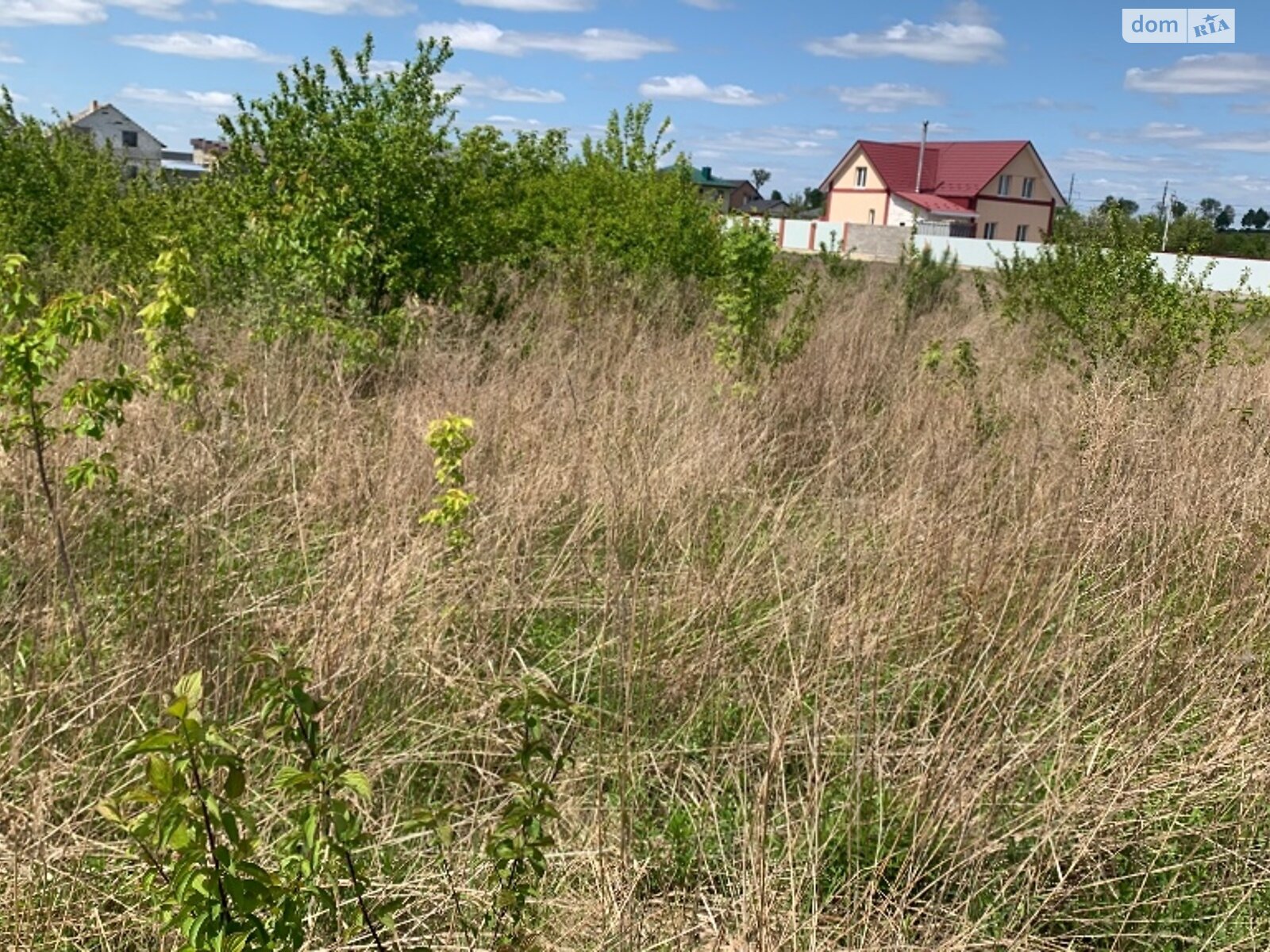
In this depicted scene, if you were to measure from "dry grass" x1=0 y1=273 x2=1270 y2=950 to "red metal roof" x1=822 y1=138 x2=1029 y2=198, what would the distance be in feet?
149

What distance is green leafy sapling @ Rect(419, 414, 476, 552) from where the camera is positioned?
3430 mm

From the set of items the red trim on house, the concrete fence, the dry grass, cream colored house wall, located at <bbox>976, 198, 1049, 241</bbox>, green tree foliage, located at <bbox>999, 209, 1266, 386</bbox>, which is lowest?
the dry grass

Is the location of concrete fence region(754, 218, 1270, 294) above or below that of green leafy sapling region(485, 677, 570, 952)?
above

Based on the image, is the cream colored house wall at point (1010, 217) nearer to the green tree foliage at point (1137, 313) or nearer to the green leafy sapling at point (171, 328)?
the green tree foliage at point (1137, 313)

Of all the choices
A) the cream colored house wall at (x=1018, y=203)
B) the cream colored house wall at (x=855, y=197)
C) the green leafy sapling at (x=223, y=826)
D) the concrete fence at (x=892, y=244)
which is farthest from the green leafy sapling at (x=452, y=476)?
the cream colored house wall at (x=1018, y=203)

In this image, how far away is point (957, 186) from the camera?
47.5 meters

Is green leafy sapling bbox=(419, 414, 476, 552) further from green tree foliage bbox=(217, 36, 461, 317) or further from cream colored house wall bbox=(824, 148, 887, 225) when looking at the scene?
cream colored house wall bbox=(824, 148, 887, 225)

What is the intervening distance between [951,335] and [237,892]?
849 centimetres

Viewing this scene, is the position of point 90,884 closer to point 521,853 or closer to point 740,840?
point 521,853

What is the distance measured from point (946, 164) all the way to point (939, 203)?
334 centimetres

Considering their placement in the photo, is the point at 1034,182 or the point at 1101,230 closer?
the point at 1101,230

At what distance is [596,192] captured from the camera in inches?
402

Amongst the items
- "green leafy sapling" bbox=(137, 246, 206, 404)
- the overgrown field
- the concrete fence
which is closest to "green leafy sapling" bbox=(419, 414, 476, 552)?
the overgrown field

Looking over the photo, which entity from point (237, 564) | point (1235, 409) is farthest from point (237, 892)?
point (1235, 409)
